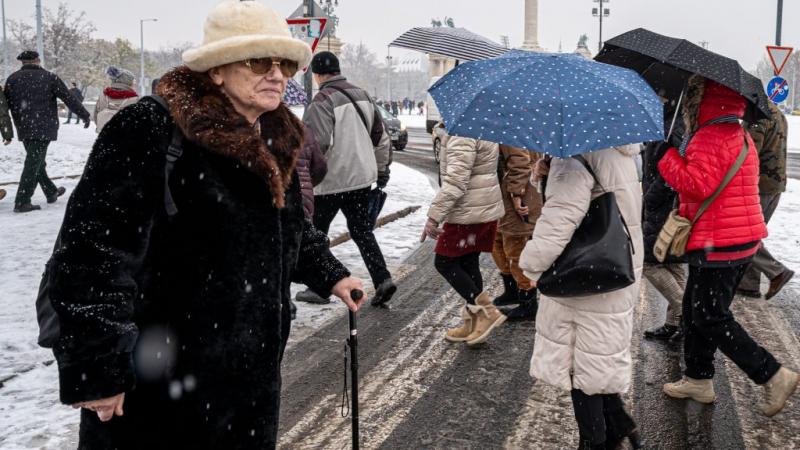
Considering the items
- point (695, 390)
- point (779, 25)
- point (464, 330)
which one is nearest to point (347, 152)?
point (464, 330)

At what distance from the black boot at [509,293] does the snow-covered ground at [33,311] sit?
136 centimetres

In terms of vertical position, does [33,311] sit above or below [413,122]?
above

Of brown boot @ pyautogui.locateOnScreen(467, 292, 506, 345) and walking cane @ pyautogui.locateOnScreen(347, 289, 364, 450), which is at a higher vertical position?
walking cane @ pyautogui.locateOnScreen(347, 289, 364, 450)

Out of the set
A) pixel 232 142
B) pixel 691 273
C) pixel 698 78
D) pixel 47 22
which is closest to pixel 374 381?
pixel 691 273

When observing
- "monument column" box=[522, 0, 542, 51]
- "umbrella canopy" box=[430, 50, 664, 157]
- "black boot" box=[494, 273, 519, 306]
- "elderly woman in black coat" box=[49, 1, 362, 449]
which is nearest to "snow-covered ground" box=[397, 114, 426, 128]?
"monument column" box=[522, 0, 542, 51]

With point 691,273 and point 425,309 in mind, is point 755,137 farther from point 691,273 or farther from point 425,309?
point 425,309

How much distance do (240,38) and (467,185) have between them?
10.6 ft

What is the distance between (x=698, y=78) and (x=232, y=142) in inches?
108

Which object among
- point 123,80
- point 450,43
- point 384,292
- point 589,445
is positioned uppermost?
point 450,43

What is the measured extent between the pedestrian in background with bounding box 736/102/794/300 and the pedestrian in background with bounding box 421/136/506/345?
86.0 inches

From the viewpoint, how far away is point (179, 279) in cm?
205

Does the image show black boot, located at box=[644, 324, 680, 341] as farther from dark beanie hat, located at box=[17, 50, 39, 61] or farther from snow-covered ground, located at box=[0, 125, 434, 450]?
dark beanie hat, located at box=[17, 50, 39, 61]

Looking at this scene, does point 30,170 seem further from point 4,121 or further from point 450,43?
point 450,43

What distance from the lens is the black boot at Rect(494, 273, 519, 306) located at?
6.41 m
